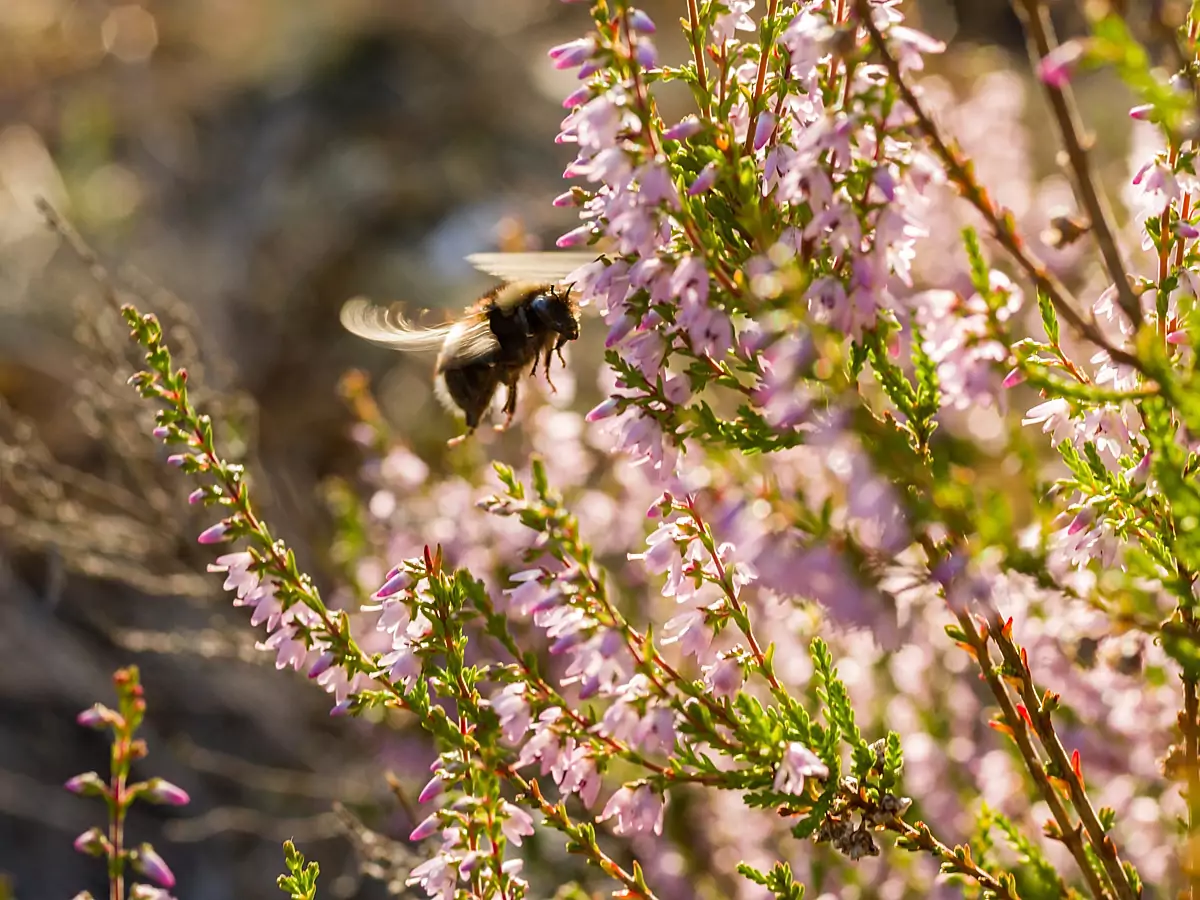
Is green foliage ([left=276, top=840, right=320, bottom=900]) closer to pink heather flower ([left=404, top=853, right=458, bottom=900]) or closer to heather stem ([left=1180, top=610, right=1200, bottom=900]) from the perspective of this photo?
Answer: pink heather flower ([left=404, top=853, right=458, bottom=900])

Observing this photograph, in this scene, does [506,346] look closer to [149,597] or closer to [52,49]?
[149,597]

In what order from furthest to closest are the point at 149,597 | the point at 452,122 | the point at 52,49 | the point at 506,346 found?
the point at 52,49 → the point at 452,122 → the point at 149,597 → the point at 506,346

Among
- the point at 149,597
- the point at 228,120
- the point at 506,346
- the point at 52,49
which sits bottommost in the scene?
the point at 506,346

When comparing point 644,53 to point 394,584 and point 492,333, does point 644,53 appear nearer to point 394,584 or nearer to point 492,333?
point 394,584

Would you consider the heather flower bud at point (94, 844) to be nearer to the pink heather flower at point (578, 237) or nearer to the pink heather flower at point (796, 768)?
the pink heather flower at point (796, 768)

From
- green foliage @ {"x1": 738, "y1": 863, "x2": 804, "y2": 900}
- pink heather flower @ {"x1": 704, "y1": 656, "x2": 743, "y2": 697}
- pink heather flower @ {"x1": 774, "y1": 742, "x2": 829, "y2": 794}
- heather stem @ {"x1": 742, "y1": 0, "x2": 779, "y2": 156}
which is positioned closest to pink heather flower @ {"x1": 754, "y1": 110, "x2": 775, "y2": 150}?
heather stem @ {"x1": 742, "y1": 0, "x2": 779, "y2": 156}

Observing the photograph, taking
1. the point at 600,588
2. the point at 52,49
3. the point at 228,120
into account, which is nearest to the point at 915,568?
the point at 600,588

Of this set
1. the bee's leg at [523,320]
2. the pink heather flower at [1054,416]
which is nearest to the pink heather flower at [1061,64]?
the pink heather flower at [1054,416]
